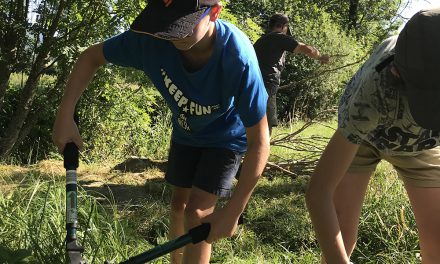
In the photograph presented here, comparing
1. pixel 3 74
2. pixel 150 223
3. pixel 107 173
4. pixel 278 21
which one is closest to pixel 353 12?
pixel 278 21

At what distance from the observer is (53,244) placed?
2678mm

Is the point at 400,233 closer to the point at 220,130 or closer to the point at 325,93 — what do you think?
the point at 220,130

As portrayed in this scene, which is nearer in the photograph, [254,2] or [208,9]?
[208,9]

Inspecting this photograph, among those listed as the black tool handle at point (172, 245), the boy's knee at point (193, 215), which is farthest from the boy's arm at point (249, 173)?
the boy's knee at point (193, 215)

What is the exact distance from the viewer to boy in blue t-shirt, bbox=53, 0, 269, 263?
1979 mm

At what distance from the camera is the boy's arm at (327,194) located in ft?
6.29

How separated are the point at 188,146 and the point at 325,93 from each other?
13.3 m

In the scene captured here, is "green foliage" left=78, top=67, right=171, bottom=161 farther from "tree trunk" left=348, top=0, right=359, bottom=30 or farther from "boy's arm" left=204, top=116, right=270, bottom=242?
"tree trunk" left=348, top=0, right=359, bottom=30

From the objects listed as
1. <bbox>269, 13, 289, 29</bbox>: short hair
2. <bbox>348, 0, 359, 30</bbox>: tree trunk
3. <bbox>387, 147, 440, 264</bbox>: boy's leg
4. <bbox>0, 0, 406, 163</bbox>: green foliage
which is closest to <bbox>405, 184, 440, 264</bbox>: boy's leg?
<bbox>387, 147, 440, 264</bbox>: boy's leg

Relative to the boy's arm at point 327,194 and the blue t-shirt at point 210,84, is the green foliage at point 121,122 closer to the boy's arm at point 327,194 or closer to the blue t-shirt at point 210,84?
the blue t-shirt at point 210,84

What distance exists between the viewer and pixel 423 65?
163 centimetres

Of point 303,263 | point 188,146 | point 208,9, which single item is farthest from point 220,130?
point 303,263

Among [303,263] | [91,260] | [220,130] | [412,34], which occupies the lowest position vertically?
[303,263]

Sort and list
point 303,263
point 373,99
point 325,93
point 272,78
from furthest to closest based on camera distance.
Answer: point 325,93
point 272,78
point 303,263
point 373,99
